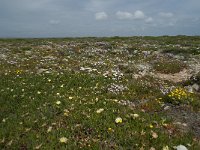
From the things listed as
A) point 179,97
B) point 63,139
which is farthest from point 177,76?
point 63,139

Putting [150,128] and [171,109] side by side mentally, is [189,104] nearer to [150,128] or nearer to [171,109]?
[171,109]

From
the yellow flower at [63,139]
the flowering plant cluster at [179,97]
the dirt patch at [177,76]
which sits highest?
the flowering plant cluster at [179,97]

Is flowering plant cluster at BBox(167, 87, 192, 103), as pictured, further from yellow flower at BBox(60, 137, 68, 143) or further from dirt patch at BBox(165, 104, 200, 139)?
yellow flower at BBox(60, 137, 68, 143)

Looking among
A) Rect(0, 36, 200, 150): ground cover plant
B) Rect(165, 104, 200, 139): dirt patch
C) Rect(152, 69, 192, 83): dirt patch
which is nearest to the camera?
Rect(0, 36, 200, 150): ground cover plant

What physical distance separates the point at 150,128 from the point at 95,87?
577cm

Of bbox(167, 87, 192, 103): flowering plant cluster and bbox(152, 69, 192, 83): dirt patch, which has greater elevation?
bbox(167, 87, 192, 103): flowering plant cluster

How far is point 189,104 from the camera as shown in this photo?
1494cm

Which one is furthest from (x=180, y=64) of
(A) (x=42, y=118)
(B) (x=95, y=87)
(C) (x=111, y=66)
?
(A) (x=42, y=118)

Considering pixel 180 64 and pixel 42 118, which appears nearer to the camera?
pixel 42 118

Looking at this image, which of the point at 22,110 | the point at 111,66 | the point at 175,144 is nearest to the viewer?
the point at 175,144

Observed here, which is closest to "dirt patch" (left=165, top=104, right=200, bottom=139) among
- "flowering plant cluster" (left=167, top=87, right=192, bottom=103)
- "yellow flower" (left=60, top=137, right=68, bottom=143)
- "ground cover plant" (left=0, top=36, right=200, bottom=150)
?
"ground cover plant" (left=0, top=36, right=200, bottom=150)

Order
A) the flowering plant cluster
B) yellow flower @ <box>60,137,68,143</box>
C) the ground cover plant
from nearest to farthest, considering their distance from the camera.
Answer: yellow flower @ <box>60,137,68,143</box>, the ground cover plant, the flowering plant cluster

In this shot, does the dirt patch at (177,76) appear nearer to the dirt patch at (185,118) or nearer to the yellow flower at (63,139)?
A: the dirt patch at (185,118)

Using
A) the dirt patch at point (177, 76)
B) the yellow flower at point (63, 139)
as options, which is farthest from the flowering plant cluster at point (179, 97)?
the yellow flower at point (63, 139)
